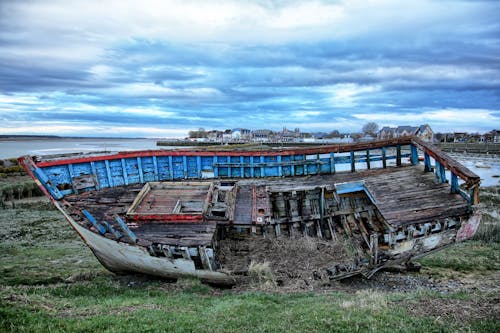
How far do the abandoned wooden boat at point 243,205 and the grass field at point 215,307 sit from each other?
3.15 feet

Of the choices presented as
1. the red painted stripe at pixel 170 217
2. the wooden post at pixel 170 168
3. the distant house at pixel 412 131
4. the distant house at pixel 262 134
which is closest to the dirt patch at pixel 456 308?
the red painted stripe at pixel 170 217

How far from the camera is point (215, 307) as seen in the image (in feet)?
25.4

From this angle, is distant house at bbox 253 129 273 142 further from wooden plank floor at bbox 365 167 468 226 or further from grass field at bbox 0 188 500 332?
grass field at bbox 0 188 500 332

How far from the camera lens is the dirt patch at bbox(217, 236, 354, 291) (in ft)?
32.8

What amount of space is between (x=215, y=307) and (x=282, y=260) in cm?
348

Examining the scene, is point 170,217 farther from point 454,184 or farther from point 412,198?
point 454,184

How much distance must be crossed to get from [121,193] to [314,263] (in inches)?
275

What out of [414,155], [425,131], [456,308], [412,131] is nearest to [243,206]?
[456,308]

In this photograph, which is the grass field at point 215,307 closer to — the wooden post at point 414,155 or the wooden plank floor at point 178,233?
the wooden plank floor at point 178,233

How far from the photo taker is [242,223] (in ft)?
36.4

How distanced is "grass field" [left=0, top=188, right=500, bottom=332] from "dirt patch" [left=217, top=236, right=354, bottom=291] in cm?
59

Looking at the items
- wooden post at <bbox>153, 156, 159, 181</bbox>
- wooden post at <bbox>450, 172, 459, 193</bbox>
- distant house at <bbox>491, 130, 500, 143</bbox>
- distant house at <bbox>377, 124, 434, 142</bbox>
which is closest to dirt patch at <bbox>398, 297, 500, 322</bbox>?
wooden post at <bbox>450, 172, 459, 193</bbox>

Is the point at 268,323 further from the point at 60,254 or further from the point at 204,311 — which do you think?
the point at 60,254

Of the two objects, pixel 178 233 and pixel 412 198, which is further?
pixel 412 198
